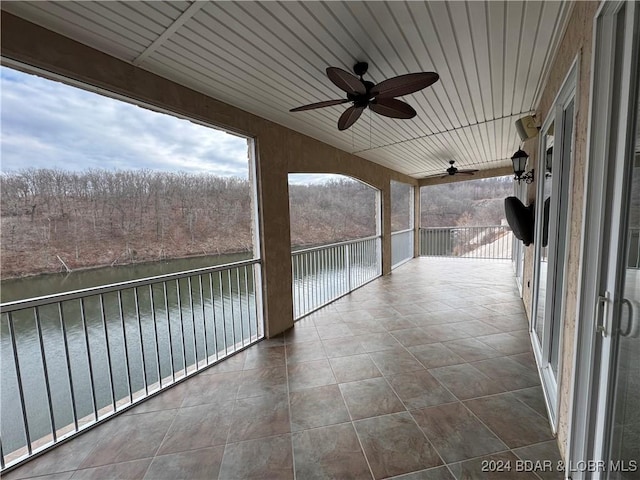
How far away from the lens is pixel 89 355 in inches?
77.2

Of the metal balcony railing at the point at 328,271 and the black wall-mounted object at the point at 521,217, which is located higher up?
the black wall-mounted object at the point at 521,217

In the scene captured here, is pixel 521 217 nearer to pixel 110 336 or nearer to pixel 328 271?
pixel 328 271

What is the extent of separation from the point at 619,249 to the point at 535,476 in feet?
4.17

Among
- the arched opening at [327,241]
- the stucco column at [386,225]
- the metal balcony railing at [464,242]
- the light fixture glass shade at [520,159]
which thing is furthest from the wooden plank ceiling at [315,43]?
the metal balcony railing at [464,242]

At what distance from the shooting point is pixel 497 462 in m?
1.52

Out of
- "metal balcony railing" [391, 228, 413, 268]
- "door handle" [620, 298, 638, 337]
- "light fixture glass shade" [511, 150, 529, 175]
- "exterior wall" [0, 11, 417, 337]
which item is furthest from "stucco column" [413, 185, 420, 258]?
"door handle" [620, 298, 638, 337]

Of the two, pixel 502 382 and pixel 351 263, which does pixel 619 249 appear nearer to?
pixel 502 382

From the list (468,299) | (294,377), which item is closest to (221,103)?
(294,377)

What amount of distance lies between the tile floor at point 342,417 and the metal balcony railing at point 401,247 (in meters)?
4.07

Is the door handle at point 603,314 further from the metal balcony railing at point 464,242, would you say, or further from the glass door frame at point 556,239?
the metal balcony railing at point 464,242

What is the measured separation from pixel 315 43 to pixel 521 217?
9.49 feet

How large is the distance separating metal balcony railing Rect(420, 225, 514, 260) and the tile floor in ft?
19.6

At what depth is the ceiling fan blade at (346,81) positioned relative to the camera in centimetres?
169

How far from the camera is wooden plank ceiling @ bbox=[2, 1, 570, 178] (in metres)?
1.56
